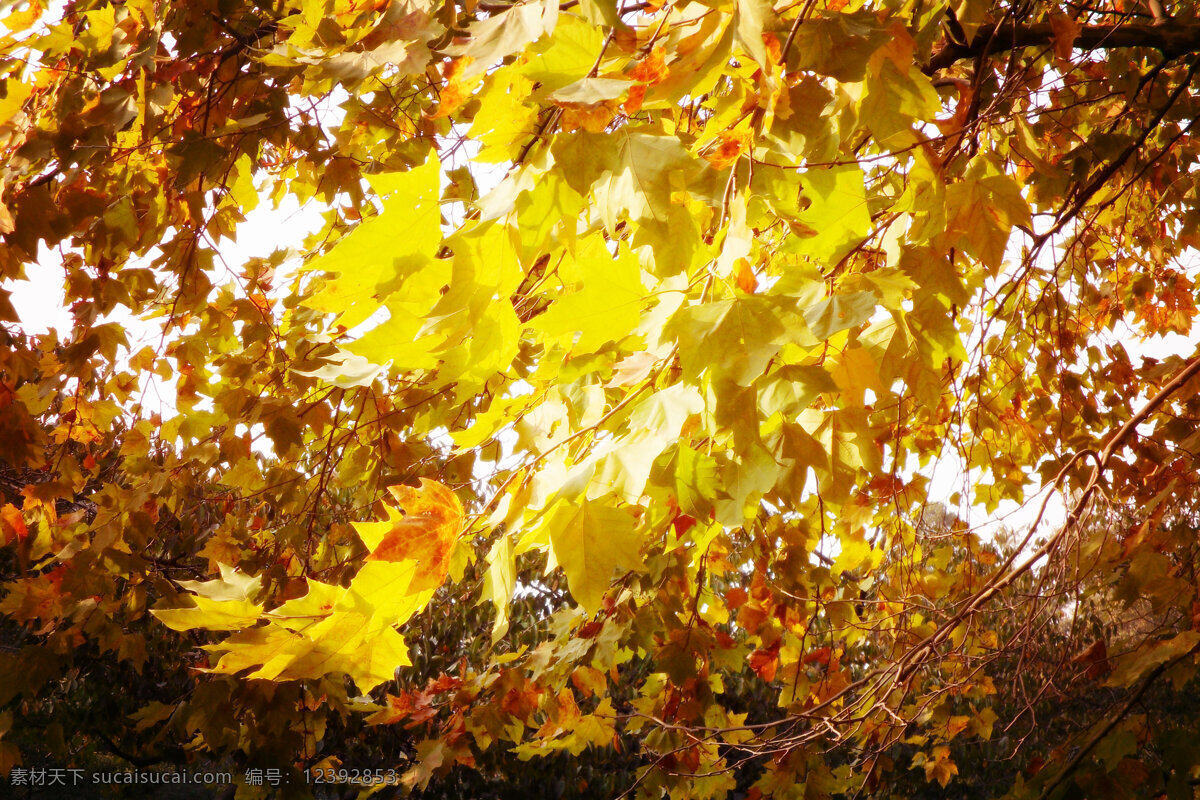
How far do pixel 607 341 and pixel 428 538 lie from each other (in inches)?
9.5

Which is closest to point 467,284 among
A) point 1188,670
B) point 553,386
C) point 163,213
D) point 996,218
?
point 553,386

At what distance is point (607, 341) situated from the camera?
752 mm

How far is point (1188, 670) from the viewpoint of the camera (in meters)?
1.72

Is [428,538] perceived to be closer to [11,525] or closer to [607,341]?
[607,341]

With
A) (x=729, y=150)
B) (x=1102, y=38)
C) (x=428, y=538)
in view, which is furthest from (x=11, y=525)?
(x=1102, y=38)

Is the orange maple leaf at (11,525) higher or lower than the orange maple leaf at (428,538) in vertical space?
higher

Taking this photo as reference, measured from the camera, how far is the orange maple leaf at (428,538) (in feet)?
2.27

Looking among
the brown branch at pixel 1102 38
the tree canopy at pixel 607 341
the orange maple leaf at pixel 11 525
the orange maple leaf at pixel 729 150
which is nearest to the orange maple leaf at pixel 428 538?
the tree canopy at pixel 607 341

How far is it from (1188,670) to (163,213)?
8.38ft

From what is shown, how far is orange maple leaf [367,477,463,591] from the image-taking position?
69 cm

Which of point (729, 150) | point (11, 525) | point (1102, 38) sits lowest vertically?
point (11, 525)

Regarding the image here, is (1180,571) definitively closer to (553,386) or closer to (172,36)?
(553,386)

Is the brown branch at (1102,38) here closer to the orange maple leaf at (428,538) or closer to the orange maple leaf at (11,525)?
the orange maple leaf at (428,538)

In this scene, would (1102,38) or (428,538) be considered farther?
(1102,38)
